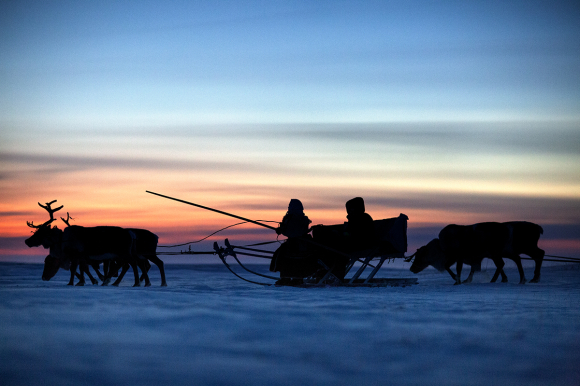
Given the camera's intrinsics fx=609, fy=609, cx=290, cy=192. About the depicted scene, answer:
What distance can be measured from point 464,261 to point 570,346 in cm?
1214

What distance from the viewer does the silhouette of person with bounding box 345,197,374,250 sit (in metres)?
14.9

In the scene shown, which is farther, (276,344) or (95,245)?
(95,245)

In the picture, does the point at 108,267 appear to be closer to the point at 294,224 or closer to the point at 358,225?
the point at 294,224

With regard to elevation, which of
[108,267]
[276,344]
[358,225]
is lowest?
[276,344]

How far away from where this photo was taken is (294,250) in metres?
15.3

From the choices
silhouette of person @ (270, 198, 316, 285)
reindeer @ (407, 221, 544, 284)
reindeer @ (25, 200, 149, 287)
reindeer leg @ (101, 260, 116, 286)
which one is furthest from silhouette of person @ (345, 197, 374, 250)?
reindeer leg @ (101, 260, 116, 286)

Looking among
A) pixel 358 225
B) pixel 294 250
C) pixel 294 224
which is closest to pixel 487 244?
pixel 358 225

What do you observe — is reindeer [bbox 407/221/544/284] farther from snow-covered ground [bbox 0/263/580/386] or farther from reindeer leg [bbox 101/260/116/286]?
snow-covered ground [bbox 0/263/580/386]

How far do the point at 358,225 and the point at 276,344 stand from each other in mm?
8903

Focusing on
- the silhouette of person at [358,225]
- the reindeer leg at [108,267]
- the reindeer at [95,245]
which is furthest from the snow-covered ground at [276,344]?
the reindeer leg at [108,267]

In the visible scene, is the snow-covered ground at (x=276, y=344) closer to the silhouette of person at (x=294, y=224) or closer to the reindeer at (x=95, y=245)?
the silhouette of person at (x=294, y=224)

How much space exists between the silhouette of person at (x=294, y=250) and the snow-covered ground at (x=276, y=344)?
5744mm

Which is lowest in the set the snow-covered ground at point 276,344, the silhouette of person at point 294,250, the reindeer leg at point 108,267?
the snow-covered ground at point 276,344

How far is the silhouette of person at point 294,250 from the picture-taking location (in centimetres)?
1483
